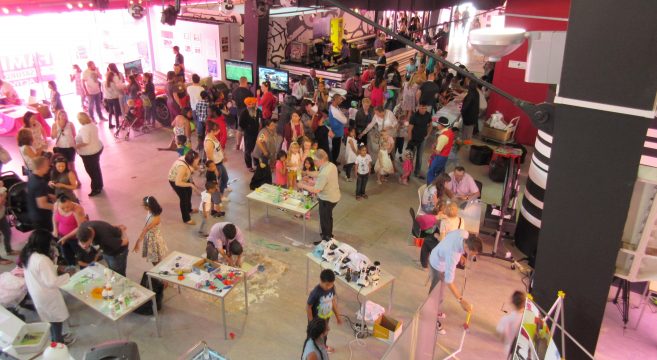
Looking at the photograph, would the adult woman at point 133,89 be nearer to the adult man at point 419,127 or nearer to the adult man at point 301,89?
the adult man at point 301,89

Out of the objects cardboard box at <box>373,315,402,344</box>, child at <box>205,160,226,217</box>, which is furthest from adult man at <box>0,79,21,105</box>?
cardboard box at <box>373,315,402,344</box>

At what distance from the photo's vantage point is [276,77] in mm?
11375

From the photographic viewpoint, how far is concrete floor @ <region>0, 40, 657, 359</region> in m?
Answer: 5.11

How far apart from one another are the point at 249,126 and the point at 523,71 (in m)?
5.94

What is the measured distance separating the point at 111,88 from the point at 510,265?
8.69 m

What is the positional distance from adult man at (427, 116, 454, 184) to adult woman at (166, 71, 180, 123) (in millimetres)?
5352

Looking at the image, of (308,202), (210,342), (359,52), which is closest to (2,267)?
(210,342)

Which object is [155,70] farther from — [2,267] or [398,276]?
[398,276]

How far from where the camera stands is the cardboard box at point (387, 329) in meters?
5.10

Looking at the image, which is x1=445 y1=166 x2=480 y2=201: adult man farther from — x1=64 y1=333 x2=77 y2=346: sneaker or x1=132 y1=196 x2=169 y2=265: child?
x1=64 y1=333 x2=77 y2=346: sneaker

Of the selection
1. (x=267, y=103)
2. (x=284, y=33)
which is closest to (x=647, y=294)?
(x=267, y=103)

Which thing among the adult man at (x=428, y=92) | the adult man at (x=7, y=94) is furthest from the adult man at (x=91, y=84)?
the adult man at (x=428, y=92)

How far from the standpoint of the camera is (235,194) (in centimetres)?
820

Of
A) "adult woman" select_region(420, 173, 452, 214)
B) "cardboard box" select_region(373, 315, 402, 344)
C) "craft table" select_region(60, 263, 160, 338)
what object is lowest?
"cardboard box" select_region(373, 315, 402, 344)
